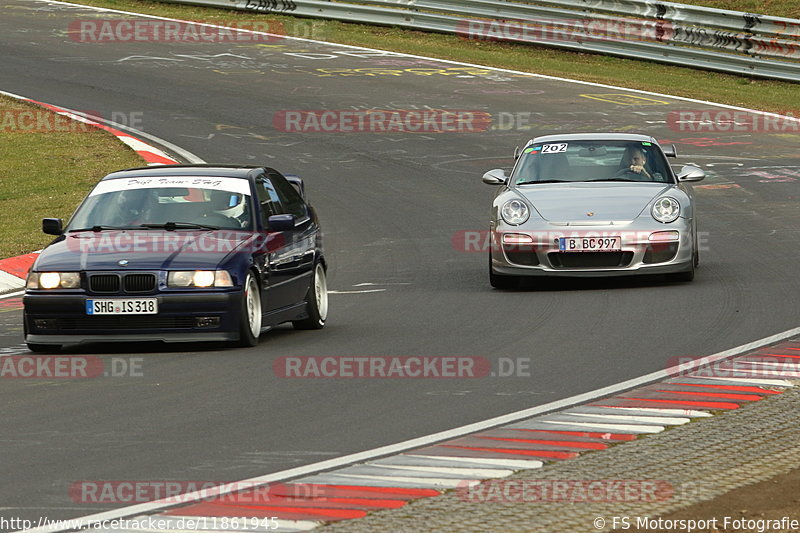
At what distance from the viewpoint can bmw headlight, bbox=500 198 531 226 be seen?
46.0ft

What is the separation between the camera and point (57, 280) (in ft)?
34.6

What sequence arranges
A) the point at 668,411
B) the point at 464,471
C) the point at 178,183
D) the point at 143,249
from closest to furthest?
the point at 464,471 → the point at 668,411 → the point at 143,249 → the point at 178,183

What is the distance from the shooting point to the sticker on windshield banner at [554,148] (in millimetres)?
15148

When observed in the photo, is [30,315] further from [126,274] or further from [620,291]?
[620,291]

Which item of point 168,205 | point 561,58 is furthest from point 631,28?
point 168,205

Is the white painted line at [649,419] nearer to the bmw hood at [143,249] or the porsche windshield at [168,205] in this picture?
the bmw hood at [143,249]

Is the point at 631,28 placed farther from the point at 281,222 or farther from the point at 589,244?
the point at 281,222

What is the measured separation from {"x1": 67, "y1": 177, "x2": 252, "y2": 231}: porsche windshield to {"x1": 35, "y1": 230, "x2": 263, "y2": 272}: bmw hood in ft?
0.56

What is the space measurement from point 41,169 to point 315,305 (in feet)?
34.8

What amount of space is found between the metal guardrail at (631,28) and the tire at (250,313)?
65.2ft

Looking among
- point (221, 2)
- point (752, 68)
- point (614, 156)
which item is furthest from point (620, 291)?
point (221, 2)

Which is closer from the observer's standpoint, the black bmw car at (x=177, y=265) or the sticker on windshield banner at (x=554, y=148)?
the black bmw car at (x=177, y=265)

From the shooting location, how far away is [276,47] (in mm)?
32562

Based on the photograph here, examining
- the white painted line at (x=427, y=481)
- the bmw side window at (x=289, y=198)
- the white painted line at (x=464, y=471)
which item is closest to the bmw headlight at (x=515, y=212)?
the bmw side window at (x=289, y=198)
